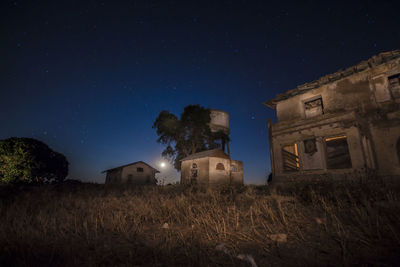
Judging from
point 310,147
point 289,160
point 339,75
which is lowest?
point 289,160

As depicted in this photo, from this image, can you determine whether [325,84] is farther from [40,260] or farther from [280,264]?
[40,260]

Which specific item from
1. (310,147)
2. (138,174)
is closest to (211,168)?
(310,147)

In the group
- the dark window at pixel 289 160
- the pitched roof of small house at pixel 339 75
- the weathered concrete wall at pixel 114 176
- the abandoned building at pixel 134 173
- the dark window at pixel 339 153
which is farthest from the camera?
the weathered concrete wall at pixel 114 176

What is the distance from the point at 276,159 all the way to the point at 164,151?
21281 millimetres

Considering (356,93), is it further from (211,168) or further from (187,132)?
(187,132)

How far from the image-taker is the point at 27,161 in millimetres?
19406

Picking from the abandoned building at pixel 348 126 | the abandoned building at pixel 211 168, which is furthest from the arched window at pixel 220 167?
the abandoned building at pixel 348 126

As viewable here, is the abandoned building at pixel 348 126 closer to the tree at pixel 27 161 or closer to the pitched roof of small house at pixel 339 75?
the pitched roof of small house at pixel 339 75

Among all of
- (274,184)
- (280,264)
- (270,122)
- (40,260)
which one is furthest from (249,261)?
(270,122)

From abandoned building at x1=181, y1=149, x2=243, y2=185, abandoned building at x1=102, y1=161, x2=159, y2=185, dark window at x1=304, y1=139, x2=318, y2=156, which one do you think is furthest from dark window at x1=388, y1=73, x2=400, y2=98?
abandoned building at x1=102, y1=161, x2=159, y2=185

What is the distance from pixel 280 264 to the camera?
93.0 inches

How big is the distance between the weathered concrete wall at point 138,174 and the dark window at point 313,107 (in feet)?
91.6

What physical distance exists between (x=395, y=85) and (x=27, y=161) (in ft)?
107

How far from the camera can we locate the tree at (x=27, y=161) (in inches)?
701
